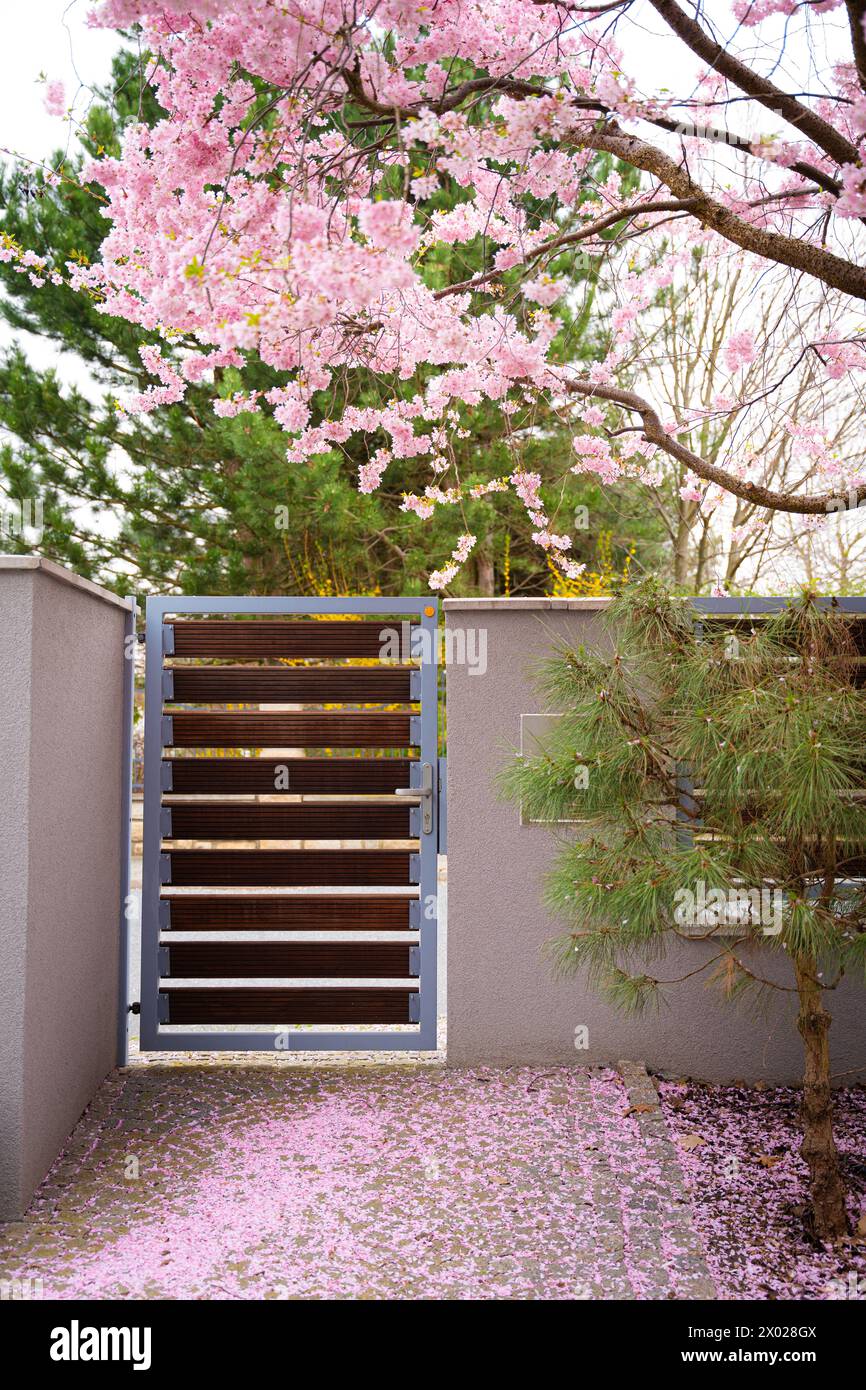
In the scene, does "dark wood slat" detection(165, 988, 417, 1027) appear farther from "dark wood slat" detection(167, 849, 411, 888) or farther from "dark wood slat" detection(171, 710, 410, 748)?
"dark wood slat" detection(171, 710, 410, 748)

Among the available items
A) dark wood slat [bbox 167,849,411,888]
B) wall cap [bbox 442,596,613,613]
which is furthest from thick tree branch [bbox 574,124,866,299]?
dark wood slat [bbox 167,849,411,888]

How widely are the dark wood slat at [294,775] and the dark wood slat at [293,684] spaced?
213mm

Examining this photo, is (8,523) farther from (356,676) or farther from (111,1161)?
(111,1161)

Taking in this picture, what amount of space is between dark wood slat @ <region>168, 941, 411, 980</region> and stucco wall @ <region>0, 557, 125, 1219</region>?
0.28m

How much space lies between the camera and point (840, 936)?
7.53ft

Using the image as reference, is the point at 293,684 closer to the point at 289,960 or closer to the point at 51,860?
the point at 289,960

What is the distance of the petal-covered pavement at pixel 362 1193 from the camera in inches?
88.3

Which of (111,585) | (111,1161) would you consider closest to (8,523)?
(111,585)

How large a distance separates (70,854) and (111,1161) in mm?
843

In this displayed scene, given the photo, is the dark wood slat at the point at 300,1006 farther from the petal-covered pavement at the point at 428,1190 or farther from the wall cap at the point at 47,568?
the wall cap at the point at 47,568

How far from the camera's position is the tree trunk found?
2.46 m

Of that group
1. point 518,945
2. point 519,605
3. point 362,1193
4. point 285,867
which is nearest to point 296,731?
point 285,867

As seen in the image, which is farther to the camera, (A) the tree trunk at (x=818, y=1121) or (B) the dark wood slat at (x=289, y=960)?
(B) the dark wood slat at (x=289, y=960)

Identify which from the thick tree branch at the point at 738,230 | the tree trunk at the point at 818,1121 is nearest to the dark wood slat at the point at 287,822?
the tree trunk at the point at 818,1121
